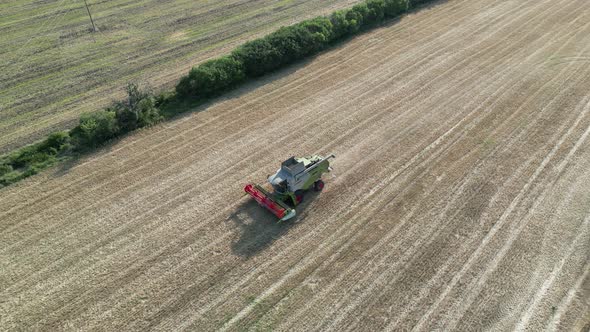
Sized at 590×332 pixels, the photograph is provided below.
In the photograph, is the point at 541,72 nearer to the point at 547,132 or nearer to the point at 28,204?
the point at 547,132

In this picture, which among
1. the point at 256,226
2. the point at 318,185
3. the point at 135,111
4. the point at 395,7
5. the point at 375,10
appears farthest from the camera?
the point at 395,7

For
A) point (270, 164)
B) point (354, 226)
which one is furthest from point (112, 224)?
point (354, 226)

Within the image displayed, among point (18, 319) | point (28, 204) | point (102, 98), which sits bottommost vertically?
point (18, 319)

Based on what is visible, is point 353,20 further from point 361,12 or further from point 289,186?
point 289,186

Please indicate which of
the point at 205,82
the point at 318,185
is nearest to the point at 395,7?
the point at 205,82

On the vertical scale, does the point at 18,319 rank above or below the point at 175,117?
below
